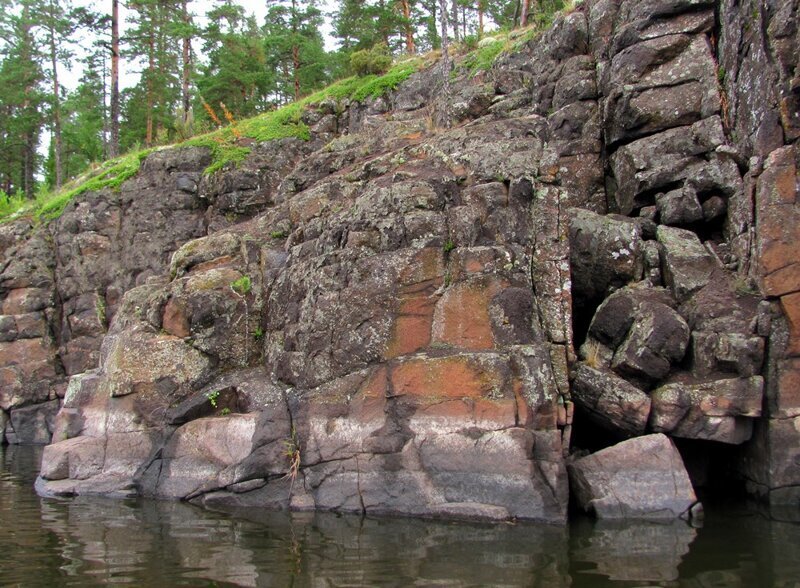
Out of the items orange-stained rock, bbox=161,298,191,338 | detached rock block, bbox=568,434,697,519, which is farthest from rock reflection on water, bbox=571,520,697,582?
orange-stained rock, bbox=161,298,191,338

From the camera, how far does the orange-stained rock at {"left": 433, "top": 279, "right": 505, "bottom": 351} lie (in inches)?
454

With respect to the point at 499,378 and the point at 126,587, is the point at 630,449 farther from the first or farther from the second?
the point at 126,587

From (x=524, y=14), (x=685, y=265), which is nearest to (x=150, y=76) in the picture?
(x=524, y=14)

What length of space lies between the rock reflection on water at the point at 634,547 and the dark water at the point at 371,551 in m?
0.02

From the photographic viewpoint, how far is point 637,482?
1038cm

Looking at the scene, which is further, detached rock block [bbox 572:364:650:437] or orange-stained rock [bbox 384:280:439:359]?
orange-stained rock [bbox 384:280:439:359]

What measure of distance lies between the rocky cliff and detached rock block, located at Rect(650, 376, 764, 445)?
0.12 feet

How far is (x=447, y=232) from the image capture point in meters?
12.6

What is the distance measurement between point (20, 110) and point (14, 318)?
66.0 ft

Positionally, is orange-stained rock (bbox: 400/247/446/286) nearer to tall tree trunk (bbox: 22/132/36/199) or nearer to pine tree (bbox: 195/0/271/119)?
pine tree (bbox: 195/0/271/119)

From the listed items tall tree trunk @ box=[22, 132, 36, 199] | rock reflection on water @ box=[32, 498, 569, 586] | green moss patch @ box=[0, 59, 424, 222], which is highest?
tall tree trunk @ box=[22, 132, 36, 199]

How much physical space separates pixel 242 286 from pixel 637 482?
900 centimetres

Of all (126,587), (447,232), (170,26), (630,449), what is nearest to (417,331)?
(447,232)

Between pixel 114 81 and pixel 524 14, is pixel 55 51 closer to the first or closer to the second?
pixel 114 81
